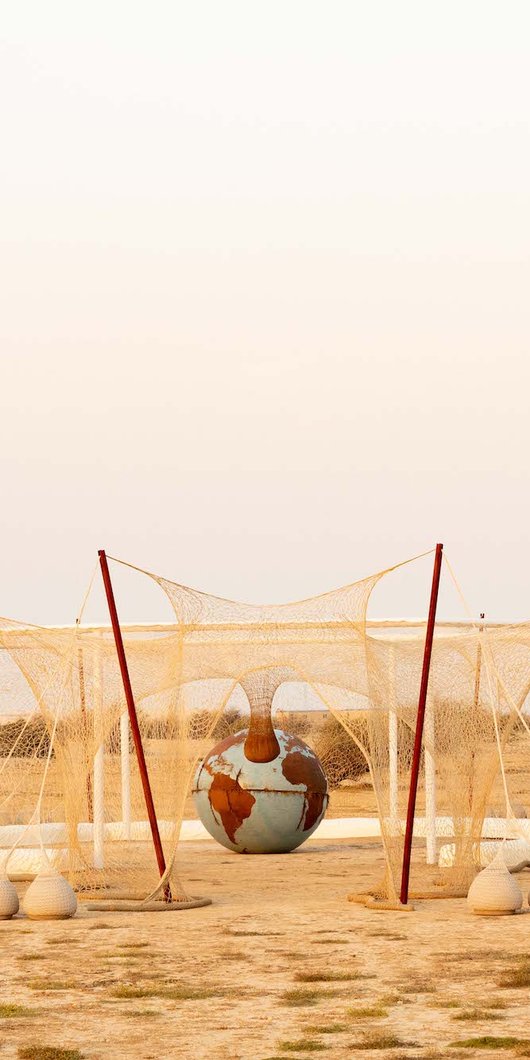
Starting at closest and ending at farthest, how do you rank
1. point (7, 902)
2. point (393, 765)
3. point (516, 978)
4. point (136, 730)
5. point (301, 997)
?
point (301, 997) → point (516, 978) → point (7, 902) → point (136, 730) → point (393, 765)

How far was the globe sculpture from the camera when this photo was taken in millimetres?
16141

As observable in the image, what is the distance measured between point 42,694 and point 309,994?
5864 millimetres

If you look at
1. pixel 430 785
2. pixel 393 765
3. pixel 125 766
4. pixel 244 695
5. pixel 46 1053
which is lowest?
pixel 46 1053

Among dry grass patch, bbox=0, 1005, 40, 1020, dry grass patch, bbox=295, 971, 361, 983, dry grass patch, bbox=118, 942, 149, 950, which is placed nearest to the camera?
dry grass patch, bbox=0, 1005, 40, 1020

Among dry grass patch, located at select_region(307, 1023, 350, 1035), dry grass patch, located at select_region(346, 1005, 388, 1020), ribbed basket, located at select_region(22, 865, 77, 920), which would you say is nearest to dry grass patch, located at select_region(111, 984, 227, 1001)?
dry grass patch, located at select_region(346, 1005, 388, 1020)

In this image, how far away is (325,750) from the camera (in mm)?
34750

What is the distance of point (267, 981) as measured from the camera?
29.3 ft

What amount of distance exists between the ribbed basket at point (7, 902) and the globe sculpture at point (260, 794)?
4.35 meters

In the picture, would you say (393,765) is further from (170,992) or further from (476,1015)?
(476,1015)

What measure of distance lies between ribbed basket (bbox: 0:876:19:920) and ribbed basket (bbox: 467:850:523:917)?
3624 millimetres

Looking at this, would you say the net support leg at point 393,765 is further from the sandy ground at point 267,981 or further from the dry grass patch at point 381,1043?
the dry grass patch at point 381,1043

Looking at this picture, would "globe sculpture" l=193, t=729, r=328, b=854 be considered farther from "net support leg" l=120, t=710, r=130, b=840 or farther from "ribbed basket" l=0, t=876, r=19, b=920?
"ribbed basket" l=0, t=876, r=19, b=920

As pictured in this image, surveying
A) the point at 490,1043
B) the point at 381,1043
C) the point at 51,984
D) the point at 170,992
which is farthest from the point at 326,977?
the point at 490,1043

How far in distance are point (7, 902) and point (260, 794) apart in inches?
180
